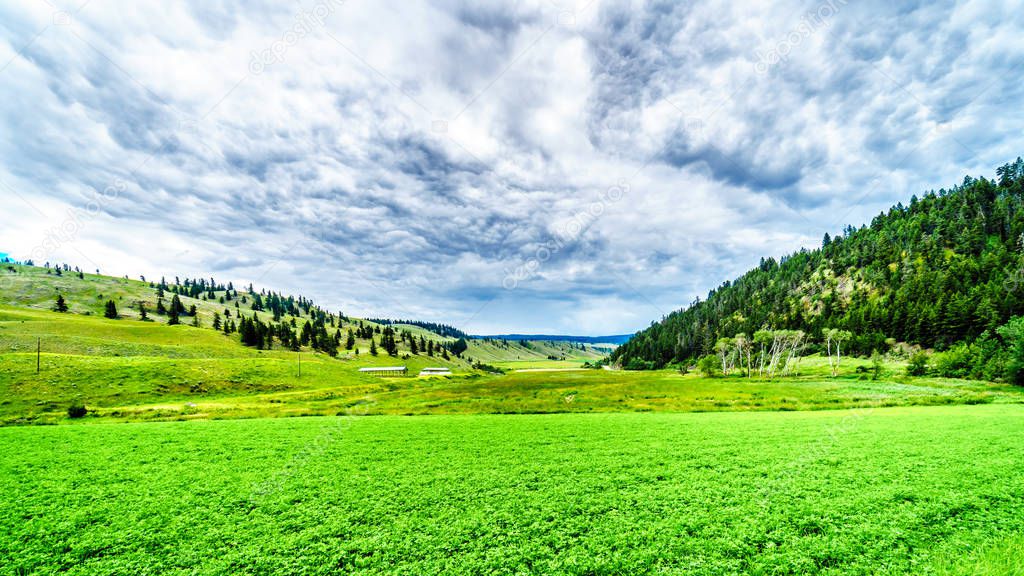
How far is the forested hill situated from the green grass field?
400 ft

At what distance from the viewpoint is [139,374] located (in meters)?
65.0

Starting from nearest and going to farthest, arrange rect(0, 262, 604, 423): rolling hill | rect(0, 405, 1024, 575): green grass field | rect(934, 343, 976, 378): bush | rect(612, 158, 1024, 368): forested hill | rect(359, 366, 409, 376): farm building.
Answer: rect(0, 405, 1024, 575): green grass field < rect(0, 262, 604, 423): rolling hill < rect(934, 343, 976, 378): bush < rect(612, 158, 1024, 368): forested hill < rect(359, 366, 409, 376): farm building

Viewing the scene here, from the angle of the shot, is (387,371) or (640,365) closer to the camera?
(387,371)

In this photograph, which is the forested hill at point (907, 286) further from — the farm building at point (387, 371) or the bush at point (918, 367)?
the farm building at point (387, 371)

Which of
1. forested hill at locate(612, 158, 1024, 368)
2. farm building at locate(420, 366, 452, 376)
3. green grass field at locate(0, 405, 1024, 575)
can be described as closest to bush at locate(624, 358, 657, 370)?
forested hill at locate(612, 158, 1024, 368)

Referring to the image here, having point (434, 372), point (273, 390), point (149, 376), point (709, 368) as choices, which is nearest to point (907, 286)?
point (709, 368)

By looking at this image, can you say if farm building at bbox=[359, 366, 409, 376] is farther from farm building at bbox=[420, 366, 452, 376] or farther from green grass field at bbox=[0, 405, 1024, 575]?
green grass field at bbox=[0, 405, 1024, 575]

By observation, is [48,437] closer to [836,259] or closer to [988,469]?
[988,469]

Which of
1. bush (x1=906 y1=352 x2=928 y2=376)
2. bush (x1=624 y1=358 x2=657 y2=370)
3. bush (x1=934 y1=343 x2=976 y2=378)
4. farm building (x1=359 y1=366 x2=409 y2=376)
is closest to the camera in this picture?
bush (x1=934 y1=343 x2=976 y2=378)

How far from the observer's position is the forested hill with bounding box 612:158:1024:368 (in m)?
100

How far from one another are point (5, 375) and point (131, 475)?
238 ft

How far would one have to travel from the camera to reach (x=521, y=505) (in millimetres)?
12547

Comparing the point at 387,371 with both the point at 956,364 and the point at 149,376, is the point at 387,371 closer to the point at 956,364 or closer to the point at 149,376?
the point at 149,376

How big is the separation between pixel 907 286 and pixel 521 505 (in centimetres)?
17764
